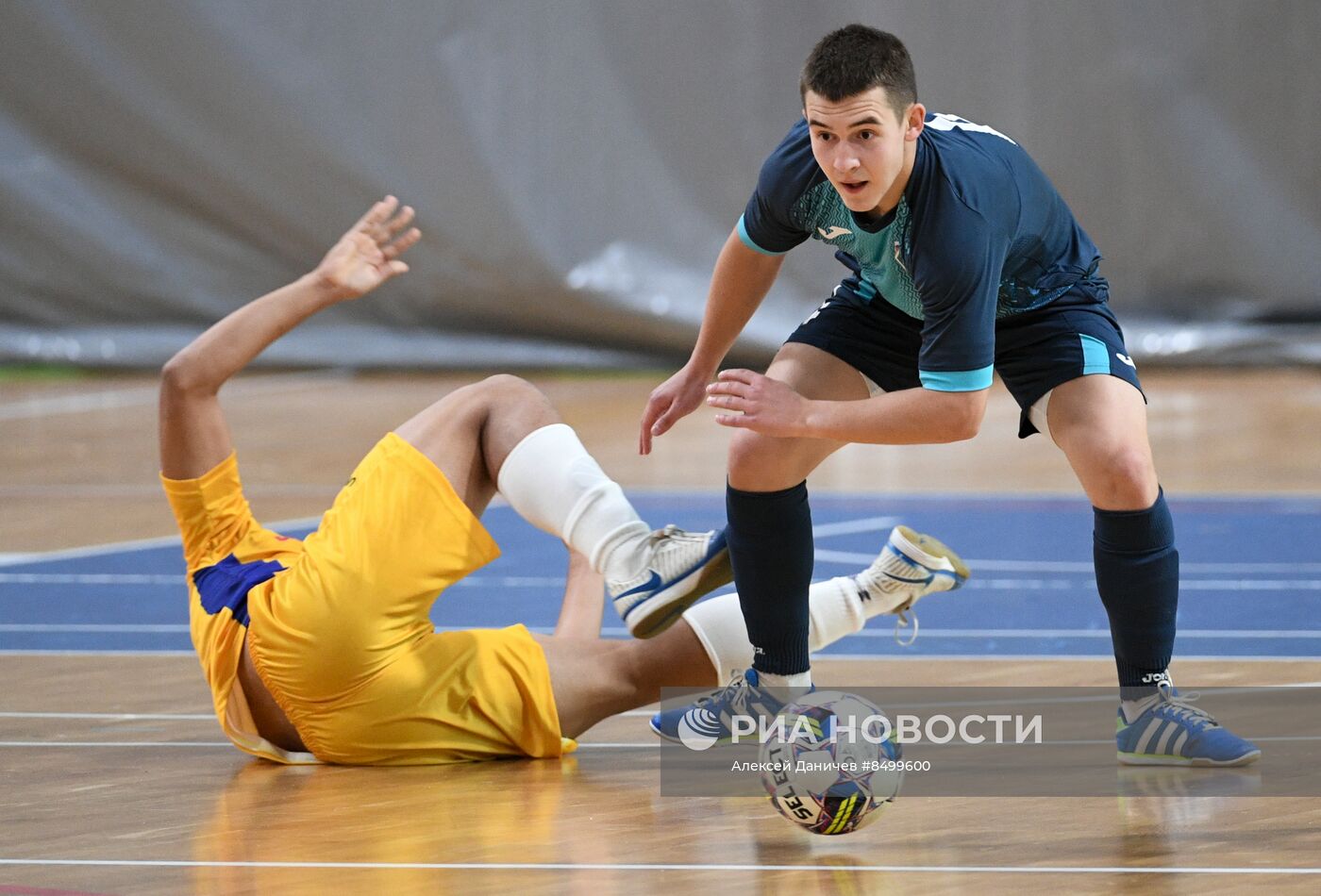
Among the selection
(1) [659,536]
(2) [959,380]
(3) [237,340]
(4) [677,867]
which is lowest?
(4) [677,867]

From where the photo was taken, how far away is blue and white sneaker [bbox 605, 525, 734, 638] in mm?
3199

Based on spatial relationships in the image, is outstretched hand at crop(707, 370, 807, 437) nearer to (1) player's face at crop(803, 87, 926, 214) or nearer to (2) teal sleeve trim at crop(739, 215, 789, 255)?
(1) player's face at crop(803, 87, 926, 214)

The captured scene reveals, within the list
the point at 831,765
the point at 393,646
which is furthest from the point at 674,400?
the point at 831,765

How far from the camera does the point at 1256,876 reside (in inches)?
94.5

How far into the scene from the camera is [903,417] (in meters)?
2.86

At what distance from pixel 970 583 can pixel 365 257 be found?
2.25 metres

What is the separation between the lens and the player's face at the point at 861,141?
2.75m

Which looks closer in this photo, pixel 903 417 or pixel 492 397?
pixel 903 417

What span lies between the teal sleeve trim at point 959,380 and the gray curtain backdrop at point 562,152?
7766 mm

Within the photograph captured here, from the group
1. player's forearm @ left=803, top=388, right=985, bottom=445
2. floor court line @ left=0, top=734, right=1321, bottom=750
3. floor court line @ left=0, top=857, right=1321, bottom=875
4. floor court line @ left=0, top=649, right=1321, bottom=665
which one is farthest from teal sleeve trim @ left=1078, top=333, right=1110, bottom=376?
floor court line @ left=0, top=649, right=1321, bottom=665

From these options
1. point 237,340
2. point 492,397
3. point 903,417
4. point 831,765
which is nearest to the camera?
point 831,765

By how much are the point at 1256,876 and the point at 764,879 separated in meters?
0.66

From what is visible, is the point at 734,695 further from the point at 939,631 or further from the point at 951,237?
the point at 939,631

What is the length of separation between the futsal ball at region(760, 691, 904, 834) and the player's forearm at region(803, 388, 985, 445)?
17.0 inches
